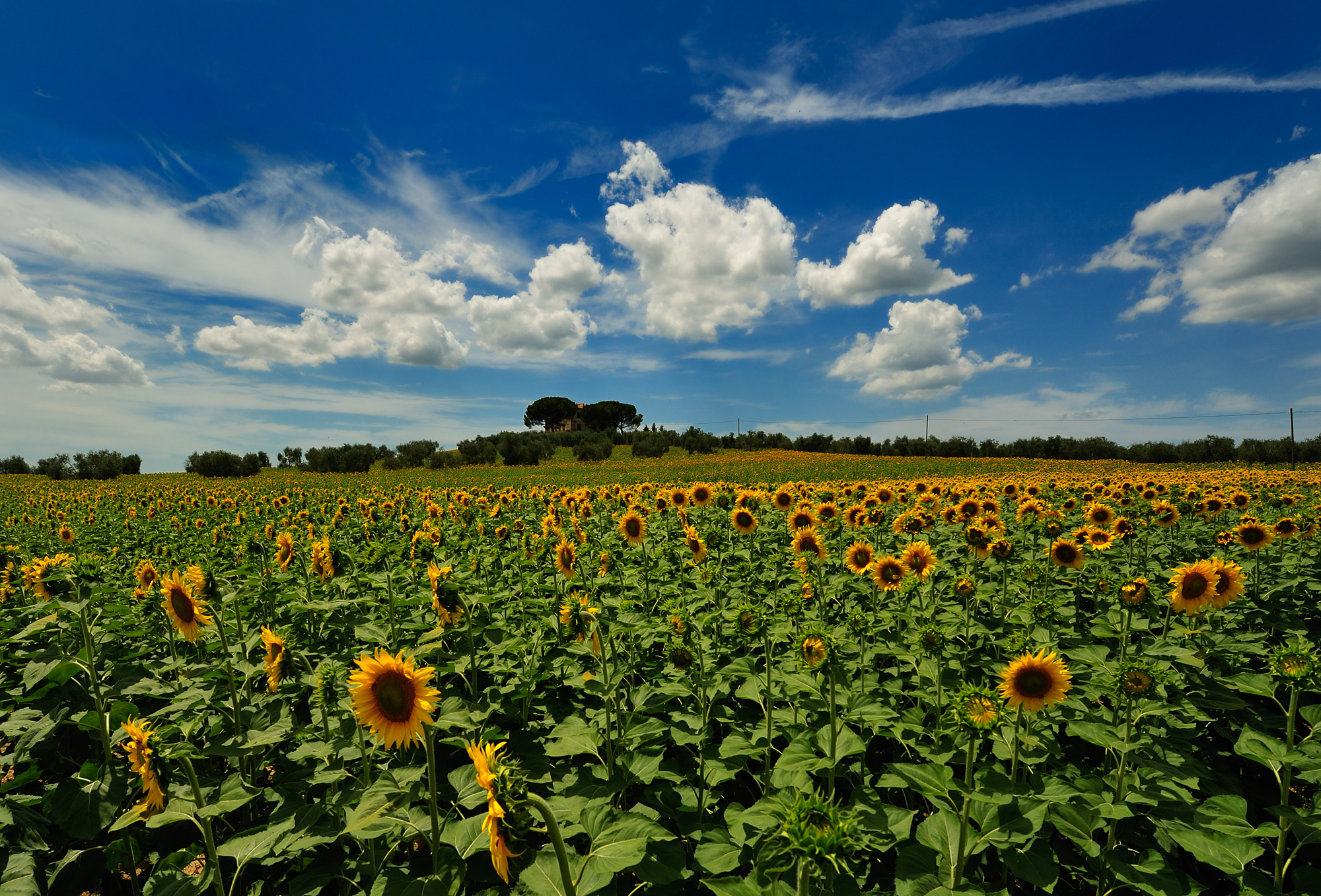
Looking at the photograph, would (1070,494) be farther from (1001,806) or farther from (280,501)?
(280,501)

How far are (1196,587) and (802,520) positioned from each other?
3576 millimetres

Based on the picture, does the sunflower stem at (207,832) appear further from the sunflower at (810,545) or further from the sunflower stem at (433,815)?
the sunflower at (810,545)

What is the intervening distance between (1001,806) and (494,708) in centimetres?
301

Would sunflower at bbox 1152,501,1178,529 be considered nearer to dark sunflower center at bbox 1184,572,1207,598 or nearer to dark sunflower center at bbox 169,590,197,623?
dark sunflower center at bbox 1184,572,1207,598

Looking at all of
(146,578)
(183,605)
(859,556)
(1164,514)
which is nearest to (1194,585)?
(859,556)

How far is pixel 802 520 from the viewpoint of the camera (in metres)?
6.90

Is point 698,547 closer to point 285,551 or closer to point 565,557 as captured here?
point 565,557

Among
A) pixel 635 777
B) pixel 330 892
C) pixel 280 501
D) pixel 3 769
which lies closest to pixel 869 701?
pixel 635 777

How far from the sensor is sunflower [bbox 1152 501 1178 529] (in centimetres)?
750

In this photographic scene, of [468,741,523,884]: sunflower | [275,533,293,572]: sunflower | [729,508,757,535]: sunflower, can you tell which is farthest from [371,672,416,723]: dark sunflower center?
[729,508,757,535]: sunflower

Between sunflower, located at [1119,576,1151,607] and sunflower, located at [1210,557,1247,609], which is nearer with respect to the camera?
sunflower, located at [1119,576,1151,607]

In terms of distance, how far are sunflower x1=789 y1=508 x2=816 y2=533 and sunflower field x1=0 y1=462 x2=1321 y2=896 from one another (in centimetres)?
57

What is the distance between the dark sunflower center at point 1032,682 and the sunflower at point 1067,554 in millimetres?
3582

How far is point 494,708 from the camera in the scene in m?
3.66
